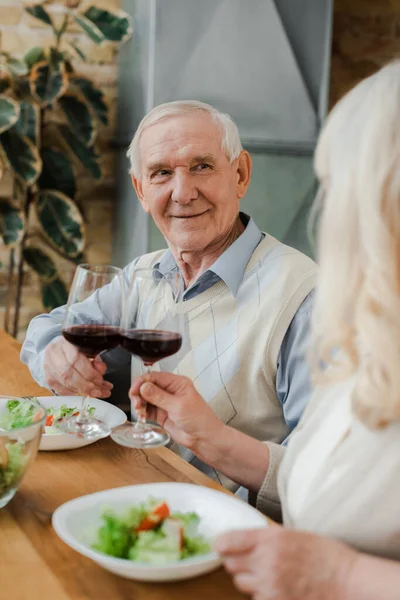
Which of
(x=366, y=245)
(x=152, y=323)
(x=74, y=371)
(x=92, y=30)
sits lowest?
(x=74, y=371)

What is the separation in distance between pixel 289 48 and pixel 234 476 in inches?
106

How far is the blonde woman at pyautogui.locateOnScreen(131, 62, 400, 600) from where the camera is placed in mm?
848

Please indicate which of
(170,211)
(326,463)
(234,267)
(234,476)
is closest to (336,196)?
(326,463)

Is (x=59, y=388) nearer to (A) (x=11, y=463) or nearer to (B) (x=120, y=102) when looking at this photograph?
(A) (x=11, y=463)

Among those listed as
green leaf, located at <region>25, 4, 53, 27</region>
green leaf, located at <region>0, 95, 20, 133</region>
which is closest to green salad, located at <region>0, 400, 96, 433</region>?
green leaf, located at <region>0, 95, 20, 133</region>

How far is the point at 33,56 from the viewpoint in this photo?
353 cm

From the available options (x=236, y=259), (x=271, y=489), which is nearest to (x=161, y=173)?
(x=236, y=259)

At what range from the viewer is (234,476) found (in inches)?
52.4

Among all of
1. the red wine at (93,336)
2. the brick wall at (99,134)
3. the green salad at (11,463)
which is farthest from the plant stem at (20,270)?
the green salad at (11,463)

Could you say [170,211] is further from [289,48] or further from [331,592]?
[289,48]

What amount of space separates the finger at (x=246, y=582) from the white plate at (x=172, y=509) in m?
0.05

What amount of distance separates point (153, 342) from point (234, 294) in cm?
54

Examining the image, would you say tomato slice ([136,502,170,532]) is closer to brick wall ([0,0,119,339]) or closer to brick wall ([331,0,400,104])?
brick wall ([0,0,119,339])

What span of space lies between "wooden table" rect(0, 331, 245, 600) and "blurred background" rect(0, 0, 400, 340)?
223cm
